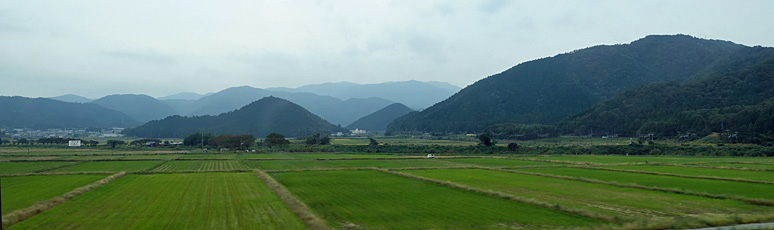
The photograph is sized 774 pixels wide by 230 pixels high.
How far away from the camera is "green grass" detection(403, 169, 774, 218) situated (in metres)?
16.4

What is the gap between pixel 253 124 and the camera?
6663 inches

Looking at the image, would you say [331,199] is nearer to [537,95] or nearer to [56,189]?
[56,189]

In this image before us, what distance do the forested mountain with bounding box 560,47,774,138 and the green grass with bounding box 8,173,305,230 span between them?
87767mm

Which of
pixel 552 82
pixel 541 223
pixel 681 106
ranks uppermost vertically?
pixel 552 82

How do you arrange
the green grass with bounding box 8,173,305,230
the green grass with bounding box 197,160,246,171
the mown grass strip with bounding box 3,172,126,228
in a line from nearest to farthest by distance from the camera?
the green grass with bounding box 8,173,305,230 < the mown grass strip with bounding box 3,172,126,228 < the green grass with bounding box 197,160,246,171

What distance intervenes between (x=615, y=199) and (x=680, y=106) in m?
111

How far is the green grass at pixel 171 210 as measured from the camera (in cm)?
1391

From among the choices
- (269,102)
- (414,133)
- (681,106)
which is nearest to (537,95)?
(414,133)

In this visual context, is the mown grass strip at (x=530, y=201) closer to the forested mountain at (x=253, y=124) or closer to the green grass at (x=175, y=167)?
the green grass at (x=175, y=167)

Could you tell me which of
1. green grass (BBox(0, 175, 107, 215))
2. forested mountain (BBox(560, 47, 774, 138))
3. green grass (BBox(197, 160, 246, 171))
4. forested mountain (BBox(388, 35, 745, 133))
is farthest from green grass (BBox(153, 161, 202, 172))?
forested mountain (BBox(388, 35, 745, 133))

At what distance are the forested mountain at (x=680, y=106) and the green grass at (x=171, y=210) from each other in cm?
8777

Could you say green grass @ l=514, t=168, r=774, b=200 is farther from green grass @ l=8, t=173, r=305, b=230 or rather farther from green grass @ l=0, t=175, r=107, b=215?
green grass @ l=0, t=175, r=107, b=215

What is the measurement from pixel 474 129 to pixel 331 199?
131524 mm

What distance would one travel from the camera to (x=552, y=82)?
173m
